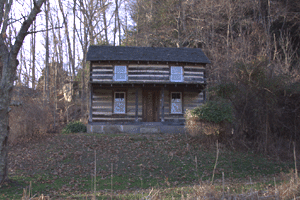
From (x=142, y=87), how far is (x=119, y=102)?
231 cm

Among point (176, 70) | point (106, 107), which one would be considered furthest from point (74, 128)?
point (176, 70)

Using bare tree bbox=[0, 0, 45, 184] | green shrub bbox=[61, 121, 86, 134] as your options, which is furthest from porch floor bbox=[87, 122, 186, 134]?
bare tree bbox=[0, 0, 45, 184]

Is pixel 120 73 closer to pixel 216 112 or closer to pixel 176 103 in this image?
pixel 176 103

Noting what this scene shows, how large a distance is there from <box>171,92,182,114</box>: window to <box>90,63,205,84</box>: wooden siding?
1589mm

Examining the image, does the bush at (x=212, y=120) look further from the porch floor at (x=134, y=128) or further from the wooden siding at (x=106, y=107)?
the wooden siding at (x=106, y=107)

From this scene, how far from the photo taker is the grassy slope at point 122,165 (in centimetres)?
865

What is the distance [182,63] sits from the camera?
19734 millimetres

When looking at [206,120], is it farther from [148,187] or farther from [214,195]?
[214,195]

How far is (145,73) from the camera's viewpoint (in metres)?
19.3

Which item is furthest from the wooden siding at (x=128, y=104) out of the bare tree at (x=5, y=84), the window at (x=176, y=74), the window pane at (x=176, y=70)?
the bare tree at (x=5, y=84)

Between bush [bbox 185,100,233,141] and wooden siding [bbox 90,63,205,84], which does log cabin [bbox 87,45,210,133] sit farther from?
bush [bbox 185,100,233,141]

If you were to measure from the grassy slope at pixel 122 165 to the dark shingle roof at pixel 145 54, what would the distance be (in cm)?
687

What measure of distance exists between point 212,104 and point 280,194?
8.39m

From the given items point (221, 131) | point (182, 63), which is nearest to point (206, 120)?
point (221, 131)
